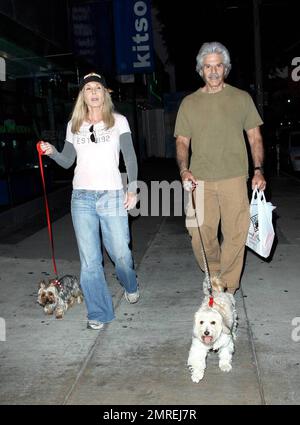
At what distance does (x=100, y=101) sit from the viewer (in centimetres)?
394

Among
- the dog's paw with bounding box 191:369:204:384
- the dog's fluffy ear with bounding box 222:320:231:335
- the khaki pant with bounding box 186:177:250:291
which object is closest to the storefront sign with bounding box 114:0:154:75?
the khaki pant with bounding box 186:177:250:291

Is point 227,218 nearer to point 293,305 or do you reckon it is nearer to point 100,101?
point 293,305

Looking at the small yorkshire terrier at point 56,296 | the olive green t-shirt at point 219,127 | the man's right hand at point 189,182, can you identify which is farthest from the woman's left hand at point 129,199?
the small yorkshire terrier at point 56,296

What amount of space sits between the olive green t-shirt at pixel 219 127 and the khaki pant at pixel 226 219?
0.12m

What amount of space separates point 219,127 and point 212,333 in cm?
193

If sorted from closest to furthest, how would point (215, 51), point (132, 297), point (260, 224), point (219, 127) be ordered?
1. point (215, 51)
2. point (219, 127)
3. point (260, 224)
4. point (132, 297)

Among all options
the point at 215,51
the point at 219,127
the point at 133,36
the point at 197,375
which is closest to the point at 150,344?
the point at 197,375

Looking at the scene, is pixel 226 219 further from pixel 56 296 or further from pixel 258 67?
pixel 258 67

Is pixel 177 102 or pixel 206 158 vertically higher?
pixel 177 102

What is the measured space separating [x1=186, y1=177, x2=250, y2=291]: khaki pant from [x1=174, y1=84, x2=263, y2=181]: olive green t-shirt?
0.12 m

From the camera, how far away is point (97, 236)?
414cm

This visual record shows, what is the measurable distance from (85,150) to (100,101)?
1.34 ft

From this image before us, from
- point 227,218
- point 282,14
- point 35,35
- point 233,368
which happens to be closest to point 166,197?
point 35,35

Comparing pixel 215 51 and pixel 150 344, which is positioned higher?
pixel 215 51
